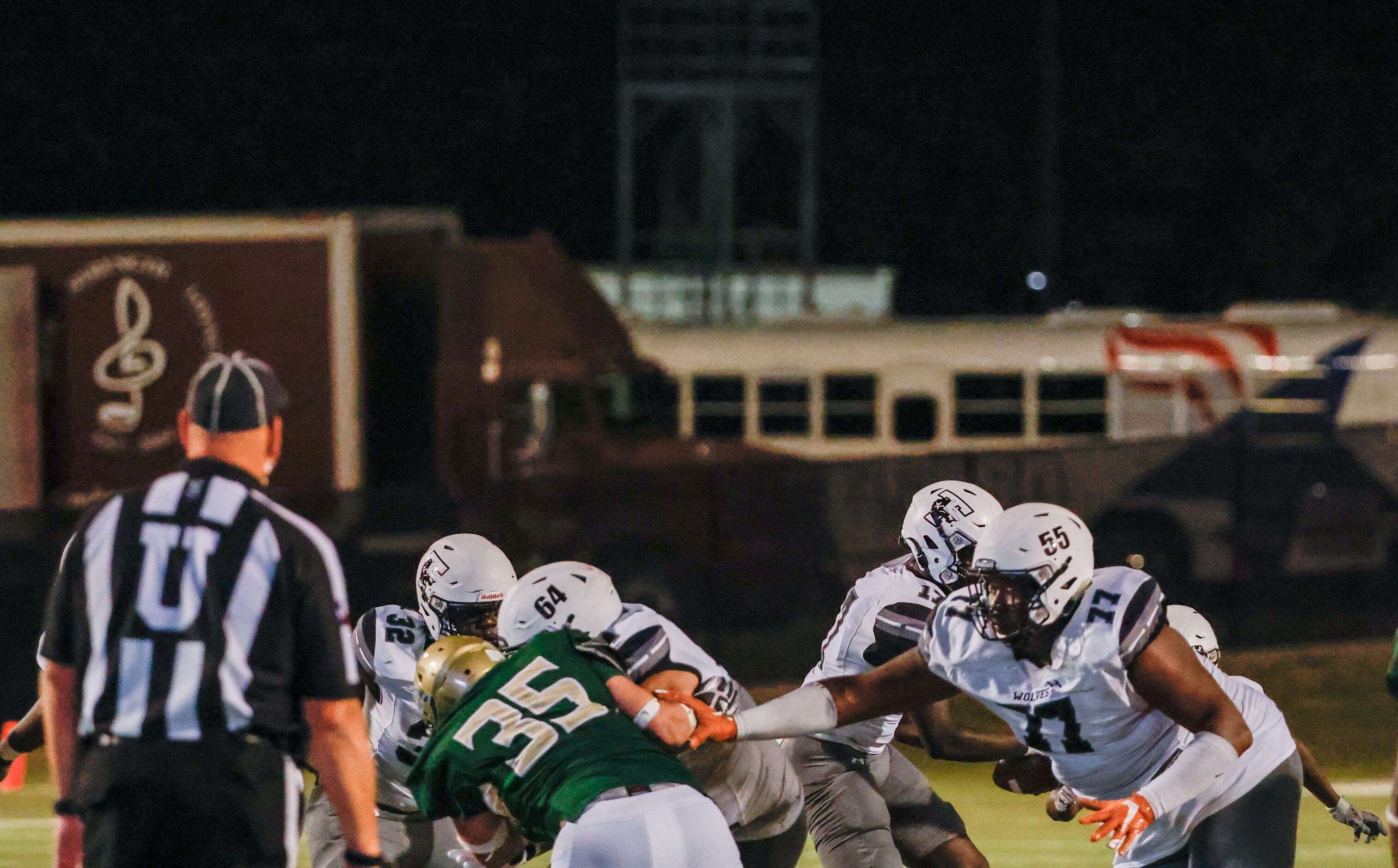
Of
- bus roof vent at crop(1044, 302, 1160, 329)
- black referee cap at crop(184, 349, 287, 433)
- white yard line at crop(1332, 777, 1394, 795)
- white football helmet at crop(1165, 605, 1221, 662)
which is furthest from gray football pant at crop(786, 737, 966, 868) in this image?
bus roof vent at crop(1044, 302, 1160, 329)

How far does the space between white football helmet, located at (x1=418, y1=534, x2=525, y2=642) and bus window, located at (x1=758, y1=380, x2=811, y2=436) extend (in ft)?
38.8

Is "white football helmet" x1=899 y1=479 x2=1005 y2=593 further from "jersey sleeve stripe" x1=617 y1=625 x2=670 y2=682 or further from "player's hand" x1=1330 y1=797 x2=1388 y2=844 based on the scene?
"player's hand" x1=1330 y1=797 x2=1388 y2=844

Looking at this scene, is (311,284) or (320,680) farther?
(311,284)

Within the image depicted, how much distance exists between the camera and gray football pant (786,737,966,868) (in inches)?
219

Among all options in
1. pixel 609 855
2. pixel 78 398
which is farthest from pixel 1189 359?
pixel 609 855

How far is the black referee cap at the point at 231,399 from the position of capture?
393cm

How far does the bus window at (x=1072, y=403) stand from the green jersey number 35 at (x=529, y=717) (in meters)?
13.5

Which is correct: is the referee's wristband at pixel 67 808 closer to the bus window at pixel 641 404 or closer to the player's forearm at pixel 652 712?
the player's forearm at pixel 652 712

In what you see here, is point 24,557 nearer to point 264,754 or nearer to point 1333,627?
point 264,754

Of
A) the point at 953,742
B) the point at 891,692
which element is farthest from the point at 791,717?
the point at 953,742

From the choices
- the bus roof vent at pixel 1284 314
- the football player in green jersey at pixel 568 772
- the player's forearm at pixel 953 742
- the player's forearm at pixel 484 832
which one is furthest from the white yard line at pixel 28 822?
the bus roof vent at pixel 1284 314

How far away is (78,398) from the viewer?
14203 mm

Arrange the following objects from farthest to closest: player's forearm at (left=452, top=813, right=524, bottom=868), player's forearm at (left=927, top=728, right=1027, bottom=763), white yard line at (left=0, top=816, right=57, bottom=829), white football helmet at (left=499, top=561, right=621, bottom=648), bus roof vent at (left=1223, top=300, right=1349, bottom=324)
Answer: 1. bus roof vent at (left=1223, top=300, right=1349, bottom=324)
2. white yard line at (left=0, top=816, right=57, bottom=829)
3. player's forearm at (left=927, top=728, right=1027, bottom=763)
4. player's forearm at (left=452, top=813, right=524, bottom=868)
5. white football helmet at (left=499, top=561, right=621, bottom=648)

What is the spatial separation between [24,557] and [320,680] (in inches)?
321
